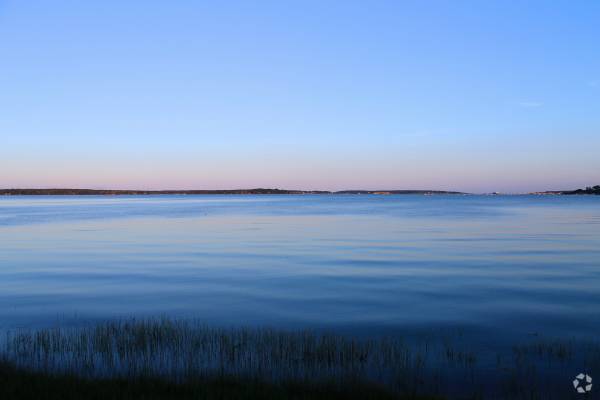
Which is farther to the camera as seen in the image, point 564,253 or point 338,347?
point 564,253

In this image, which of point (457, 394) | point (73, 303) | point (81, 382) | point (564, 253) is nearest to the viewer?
point (81, 382)

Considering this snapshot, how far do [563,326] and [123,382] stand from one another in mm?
12197

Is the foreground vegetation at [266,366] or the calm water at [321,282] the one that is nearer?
the foreground vegetation at [266,366]

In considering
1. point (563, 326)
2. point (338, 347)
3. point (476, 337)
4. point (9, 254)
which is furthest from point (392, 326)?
point (9, 254)

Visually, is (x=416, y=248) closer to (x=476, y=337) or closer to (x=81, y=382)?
(x=476, y=337)

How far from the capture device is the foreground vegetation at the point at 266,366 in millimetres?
9070

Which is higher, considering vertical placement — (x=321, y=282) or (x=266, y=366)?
(x=266, y=366)

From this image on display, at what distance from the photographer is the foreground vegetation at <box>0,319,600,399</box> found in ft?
29.8

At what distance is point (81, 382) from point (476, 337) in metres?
9.93

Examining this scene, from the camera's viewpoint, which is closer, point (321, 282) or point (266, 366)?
point (266, 366)

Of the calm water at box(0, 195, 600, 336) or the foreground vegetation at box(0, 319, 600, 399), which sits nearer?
the foreground vegetation at box(0, 319, 600, 399)

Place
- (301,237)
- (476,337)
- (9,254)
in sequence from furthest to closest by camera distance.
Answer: (301,237) < (9,254) < (476,337)

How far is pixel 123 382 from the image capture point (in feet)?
30.7

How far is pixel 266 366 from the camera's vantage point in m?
10.9
